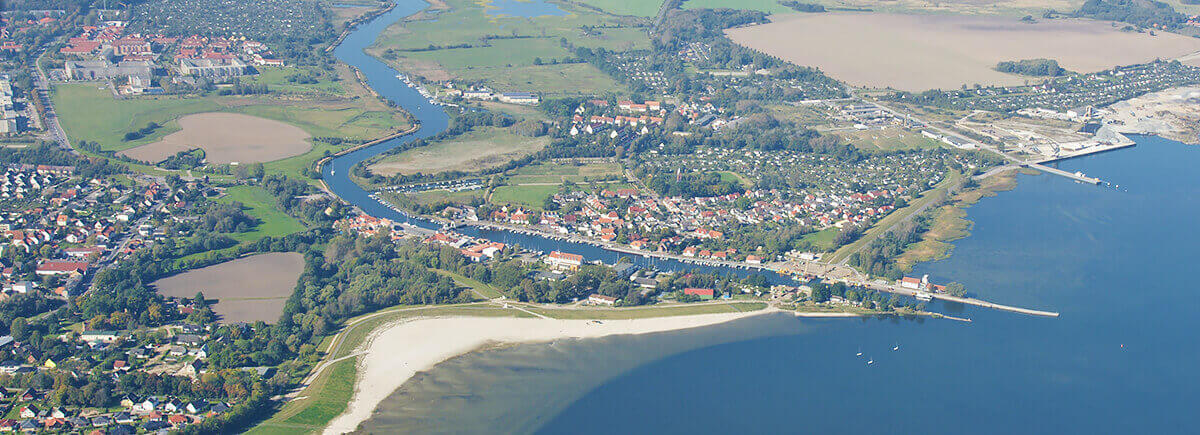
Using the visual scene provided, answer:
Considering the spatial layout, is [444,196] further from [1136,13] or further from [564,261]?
[1136,13]

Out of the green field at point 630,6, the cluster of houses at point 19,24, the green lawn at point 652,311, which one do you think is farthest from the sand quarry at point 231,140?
the green field at point 630,6

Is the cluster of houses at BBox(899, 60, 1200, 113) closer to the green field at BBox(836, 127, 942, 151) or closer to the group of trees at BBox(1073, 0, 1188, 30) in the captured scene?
the green field at BBox(836, 127, 942, 151)

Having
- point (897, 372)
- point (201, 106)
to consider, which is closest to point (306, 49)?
point (201, 106)

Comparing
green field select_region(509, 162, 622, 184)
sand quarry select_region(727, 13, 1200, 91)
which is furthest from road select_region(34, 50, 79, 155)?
sand quarry select_region(727, 13, 1200, 91)

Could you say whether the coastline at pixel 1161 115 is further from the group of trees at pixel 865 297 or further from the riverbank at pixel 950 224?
the group of trees at pixel 865 297

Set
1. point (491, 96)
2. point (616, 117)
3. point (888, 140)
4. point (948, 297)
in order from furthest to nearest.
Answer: point (491, 96), point (616, 117), point (888, 140), point (948, 297)

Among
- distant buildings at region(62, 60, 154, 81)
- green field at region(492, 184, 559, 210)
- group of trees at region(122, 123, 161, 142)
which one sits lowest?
green field at region(492, 184, 559, 210)

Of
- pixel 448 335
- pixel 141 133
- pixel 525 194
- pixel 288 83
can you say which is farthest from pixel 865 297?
pixel 288 83
